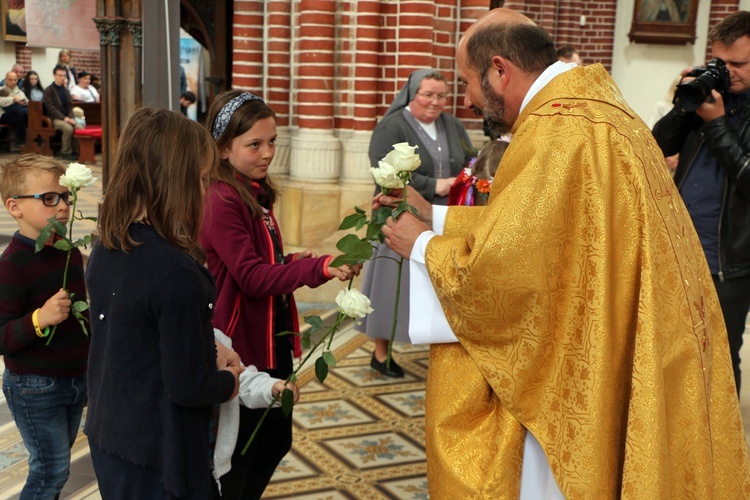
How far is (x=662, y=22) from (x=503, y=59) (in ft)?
37.7

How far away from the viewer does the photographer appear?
3357 millimetres

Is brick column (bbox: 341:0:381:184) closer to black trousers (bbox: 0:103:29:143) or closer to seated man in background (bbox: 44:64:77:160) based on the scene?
seated man in background (bbox: 44:64:77:160)

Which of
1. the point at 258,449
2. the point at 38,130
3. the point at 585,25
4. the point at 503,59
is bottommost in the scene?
the point at 258,449

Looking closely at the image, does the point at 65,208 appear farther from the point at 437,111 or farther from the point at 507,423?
the point at 437,111

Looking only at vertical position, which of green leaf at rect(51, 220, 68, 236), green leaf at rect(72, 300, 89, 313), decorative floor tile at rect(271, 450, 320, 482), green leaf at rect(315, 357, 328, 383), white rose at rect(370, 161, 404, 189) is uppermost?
white rose at rect(370, 161, 404, 189)

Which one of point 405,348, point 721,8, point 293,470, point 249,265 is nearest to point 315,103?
point 405,348

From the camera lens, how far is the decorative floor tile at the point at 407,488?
3447 millimetres

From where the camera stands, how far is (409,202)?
92.4 inches

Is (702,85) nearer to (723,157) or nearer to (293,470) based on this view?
(723,157)

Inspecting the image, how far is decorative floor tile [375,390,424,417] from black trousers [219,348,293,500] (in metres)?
1.68

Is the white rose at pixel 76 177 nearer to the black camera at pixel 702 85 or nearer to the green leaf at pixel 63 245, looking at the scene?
the green leaf at pixel 63 245

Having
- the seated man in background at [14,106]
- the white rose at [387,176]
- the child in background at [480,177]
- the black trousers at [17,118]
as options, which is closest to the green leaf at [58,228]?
the white rose at [387,176]

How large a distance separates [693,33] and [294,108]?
8.14m

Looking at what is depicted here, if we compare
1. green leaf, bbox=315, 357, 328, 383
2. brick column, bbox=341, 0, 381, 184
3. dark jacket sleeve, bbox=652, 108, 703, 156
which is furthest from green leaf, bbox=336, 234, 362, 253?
brick column, bbox=341, 0, 381, 184
